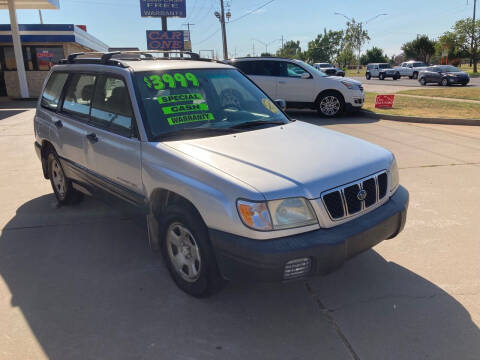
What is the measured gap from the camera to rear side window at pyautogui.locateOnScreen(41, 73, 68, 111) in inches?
191

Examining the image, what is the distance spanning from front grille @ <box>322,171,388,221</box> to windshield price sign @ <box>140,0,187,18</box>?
30500 millimetres

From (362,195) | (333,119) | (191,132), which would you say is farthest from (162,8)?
(362,195)

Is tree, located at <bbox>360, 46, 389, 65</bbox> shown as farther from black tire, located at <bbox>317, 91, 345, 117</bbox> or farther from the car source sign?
black tire, located at <bbox>317, 91, 345, 117</bbox>

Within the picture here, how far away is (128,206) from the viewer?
3648 mm

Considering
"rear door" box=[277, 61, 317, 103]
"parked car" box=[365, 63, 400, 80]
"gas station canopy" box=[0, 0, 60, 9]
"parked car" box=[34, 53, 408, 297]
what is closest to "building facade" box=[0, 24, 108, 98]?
"gas station canopy" box=[0, 0, 60, 9]

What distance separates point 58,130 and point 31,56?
22.5 metres

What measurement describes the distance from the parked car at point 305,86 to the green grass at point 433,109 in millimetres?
1207

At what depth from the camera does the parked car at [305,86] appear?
12203 millimetres

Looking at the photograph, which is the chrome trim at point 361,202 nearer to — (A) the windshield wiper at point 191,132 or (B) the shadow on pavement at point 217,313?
(B) the shadow on pavement at point 217,313

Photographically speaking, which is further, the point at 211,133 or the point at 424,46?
the point at 424,46

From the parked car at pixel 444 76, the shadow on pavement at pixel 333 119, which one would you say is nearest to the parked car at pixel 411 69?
the parked car at pixel 444 76

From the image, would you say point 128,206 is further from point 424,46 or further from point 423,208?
point 424,46

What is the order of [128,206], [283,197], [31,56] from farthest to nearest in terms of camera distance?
[31,56] < [128,206] < [283,197]

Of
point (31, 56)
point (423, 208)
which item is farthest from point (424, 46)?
point (423, 208)
